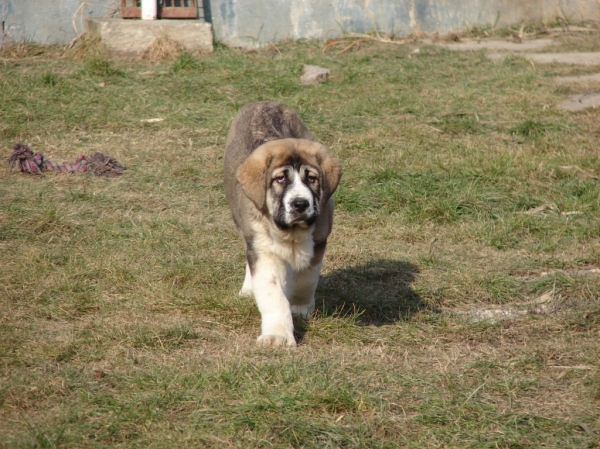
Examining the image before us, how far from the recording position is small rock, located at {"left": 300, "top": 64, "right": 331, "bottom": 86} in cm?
1002

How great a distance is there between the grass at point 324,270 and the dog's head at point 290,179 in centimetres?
69

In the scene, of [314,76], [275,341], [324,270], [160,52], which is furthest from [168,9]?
[275,341]

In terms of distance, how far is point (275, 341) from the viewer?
4359mm

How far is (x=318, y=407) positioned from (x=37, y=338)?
158 centimetres

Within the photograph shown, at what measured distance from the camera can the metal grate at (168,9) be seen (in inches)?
424

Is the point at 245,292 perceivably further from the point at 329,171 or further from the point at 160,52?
the point at 160,52

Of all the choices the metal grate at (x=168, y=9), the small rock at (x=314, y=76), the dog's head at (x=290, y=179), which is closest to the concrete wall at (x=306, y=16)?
the metal grate at (x=168, y=9)

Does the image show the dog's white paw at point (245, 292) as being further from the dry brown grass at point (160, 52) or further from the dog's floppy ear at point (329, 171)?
the dry brown grass at point (160, 52)

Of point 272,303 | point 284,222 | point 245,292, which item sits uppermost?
point 284,222

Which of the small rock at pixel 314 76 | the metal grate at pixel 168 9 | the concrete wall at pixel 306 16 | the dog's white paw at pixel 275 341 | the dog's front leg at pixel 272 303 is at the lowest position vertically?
the dog's white paw at pixel 275 341

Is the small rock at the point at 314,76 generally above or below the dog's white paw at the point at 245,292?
above

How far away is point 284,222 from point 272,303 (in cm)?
45

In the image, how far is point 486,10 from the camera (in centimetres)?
1288

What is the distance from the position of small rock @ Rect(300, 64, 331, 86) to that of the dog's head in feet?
18.0
